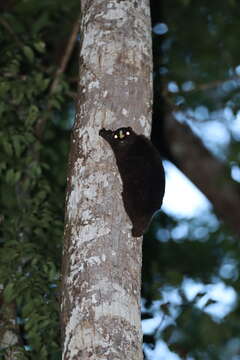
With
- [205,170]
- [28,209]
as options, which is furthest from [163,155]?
[28,209]

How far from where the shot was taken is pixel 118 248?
267cm

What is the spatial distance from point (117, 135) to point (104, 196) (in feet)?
1.02

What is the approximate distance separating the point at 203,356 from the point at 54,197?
287 centimetres

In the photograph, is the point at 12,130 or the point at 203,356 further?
the point at 203,356

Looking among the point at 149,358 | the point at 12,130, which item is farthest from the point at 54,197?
the point at 149,358

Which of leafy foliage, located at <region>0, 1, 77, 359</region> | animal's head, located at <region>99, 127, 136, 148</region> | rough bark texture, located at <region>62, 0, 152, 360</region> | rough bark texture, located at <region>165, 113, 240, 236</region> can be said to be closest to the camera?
rough bark texture, located at <region>62, 0, 152, 360</region>

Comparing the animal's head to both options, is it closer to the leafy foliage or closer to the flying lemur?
the flying lemur

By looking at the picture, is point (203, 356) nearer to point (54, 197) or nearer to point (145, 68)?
point (54, 197)

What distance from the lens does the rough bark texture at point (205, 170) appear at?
238 inches

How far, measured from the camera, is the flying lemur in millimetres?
2834

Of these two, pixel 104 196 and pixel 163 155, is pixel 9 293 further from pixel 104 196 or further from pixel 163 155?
pixel 163 155

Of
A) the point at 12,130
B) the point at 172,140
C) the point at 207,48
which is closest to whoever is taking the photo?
the point at 12,130

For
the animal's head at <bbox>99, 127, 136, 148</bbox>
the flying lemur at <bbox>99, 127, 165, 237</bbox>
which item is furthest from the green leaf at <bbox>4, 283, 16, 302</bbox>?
the animal's head at <bbox>99, 127, 136, 148</bbox>

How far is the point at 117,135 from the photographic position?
9.54ft
